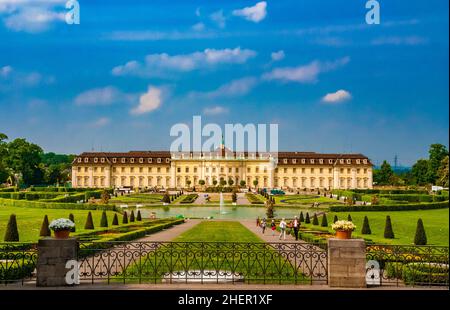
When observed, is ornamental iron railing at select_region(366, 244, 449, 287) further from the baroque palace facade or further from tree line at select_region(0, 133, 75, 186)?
the baroque palace facade

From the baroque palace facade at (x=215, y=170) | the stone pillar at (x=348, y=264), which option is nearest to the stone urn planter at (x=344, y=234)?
the stone pillar at (x=348, y=264)

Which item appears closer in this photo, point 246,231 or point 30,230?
point 30,230

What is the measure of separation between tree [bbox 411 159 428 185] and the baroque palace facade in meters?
9.53

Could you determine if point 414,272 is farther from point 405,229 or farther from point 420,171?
point 420,171

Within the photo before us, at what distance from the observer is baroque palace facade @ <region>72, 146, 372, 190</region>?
96.0 meters

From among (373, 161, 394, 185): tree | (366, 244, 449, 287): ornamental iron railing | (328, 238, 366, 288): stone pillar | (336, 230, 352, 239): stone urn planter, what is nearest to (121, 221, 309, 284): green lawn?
(328, 238, 366, 288): stone pillar

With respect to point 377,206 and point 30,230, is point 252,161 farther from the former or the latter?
point 30,230

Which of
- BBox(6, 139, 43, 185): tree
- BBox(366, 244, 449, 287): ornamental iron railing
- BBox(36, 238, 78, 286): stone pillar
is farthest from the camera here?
BBox(6, 139, 43, 185): tree

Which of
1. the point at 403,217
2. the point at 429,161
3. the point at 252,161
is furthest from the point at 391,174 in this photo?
the point at 403,217

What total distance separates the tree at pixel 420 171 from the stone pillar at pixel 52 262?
7927 centimetres

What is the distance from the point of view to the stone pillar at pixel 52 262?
11.4 metres

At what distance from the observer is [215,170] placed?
328 ft
